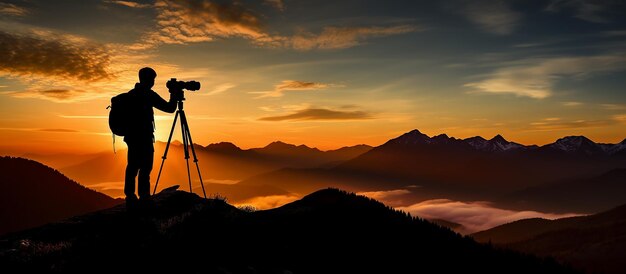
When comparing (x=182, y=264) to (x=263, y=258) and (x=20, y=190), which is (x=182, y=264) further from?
(x=20, y=190)

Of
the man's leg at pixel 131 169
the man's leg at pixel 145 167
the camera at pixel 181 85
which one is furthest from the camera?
the camera at pixel 181 85

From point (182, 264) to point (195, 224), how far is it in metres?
2.16

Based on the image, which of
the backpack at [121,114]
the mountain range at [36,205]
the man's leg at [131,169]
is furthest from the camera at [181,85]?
the mountain range at [36,205]

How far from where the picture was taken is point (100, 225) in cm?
879

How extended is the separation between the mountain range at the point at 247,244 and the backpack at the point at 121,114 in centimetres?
185

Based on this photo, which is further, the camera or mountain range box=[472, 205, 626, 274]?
mountain range box=[472, 205, 626, 274]

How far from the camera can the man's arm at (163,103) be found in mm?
8992

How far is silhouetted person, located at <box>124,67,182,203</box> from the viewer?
863 cm

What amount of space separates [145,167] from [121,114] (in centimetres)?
123

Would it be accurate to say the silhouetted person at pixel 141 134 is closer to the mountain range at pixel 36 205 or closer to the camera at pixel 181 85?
the camera at pixel 181 85

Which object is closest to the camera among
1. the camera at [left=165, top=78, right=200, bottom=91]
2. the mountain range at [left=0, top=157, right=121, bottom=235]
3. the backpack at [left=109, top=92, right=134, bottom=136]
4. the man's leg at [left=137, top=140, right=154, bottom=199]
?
the backpack at [left=109, top=92, right=134, bottom=136]

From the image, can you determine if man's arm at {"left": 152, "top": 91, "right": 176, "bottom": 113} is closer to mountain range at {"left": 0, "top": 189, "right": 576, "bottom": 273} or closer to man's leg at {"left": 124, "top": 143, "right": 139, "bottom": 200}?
man's leg at {"left": 124, "top": 143, "right": 139, "bottom": 200}

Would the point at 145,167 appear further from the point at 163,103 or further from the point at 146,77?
the point at 146,77

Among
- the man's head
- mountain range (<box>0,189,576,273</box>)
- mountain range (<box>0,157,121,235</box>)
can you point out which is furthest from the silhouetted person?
mountain range (<box>0,157,121,235</box>)
